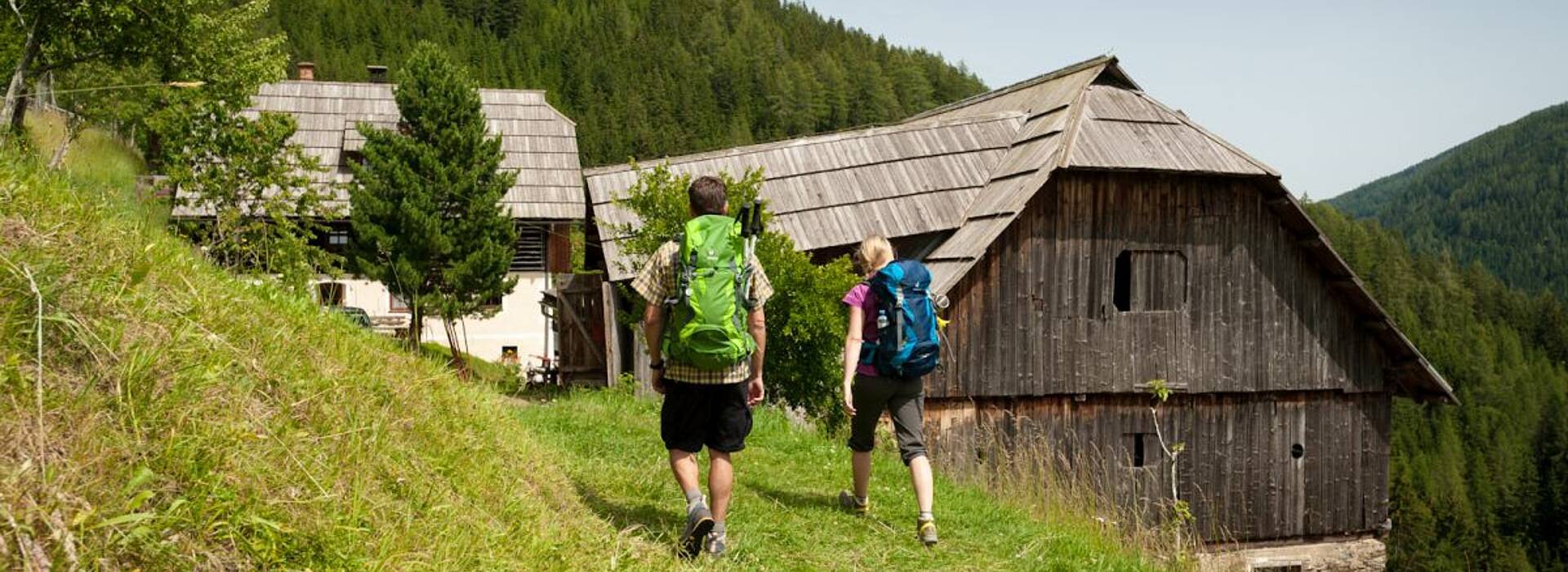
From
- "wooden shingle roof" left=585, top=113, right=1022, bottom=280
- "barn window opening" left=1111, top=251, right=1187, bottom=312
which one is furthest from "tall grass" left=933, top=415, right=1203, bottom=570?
"wooden shingle roof" left=585, top=113, right=1022, bottom=280

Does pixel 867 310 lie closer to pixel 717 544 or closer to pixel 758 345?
pixel 758 345

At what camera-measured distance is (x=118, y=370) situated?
3537mm

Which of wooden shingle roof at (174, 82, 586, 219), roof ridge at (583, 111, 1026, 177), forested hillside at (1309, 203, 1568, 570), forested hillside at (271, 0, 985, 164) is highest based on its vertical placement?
forested hillside at (271, 0, 985, 164)

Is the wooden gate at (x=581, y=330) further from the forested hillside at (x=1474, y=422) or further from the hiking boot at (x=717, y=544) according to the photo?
the forested hillside at (x=1474, y=422)

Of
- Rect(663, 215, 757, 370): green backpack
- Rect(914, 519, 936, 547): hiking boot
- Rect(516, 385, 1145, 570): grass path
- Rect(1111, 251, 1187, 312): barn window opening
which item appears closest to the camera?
Rect(663, 215, 757, 370): green backpack

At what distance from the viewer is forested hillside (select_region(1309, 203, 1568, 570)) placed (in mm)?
62406

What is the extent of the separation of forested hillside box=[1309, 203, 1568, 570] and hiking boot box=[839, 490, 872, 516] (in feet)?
166

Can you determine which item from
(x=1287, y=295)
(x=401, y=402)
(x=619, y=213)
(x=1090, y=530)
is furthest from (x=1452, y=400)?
(x=401, y=402)

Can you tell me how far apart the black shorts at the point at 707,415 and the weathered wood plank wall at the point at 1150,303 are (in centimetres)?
1023

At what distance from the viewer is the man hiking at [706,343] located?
16.3 ft

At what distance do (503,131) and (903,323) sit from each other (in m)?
29.5

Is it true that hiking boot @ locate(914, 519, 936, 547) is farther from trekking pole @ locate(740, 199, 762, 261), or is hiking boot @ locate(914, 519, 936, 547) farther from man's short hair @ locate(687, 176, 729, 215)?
man's short hair @ locate(687, 176, 729, 215)

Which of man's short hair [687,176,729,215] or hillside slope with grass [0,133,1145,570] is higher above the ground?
man's short hair [687,176,729,215]

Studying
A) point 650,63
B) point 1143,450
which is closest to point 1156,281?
point 1143,450
